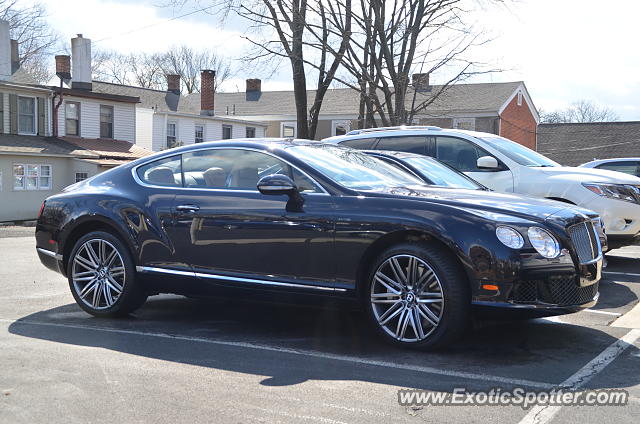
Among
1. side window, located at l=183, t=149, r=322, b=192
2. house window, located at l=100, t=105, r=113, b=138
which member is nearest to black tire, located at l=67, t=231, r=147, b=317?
side window, located at l=183, t=149, r=322, b=192

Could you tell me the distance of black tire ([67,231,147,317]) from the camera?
6484 mm

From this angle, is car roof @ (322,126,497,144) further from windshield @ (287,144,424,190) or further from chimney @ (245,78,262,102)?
chimney @ (245,78,262,102)

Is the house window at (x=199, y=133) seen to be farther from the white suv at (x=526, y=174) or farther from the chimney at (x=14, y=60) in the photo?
the white suv at (x=526, y=174)

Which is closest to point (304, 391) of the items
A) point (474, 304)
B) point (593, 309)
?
point (474, 304)

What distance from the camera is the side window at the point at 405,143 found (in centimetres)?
1043

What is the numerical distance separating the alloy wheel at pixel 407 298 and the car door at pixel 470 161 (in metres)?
4.67

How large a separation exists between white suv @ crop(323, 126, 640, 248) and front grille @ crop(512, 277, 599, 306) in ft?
14.1

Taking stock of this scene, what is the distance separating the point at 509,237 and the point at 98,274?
3623 millimetres

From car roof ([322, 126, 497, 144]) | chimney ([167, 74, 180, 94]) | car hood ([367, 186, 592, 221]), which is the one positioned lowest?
car hood ([367, 186, 592, 221])

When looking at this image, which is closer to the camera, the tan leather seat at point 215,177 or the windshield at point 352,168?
the windshield at point 352,168

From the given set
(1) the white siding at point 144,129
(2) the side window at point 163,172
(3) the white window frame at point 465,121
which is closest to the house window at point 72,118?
(1) the white siding at point 144,129

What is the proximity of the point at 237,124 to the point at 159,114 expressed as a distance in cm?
579

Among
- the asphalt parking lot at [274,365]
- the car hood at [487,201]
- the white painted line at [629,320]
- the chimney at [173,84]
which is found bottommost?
the asphalt parking lot at [274,365]

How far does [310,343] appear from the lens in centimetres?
571
